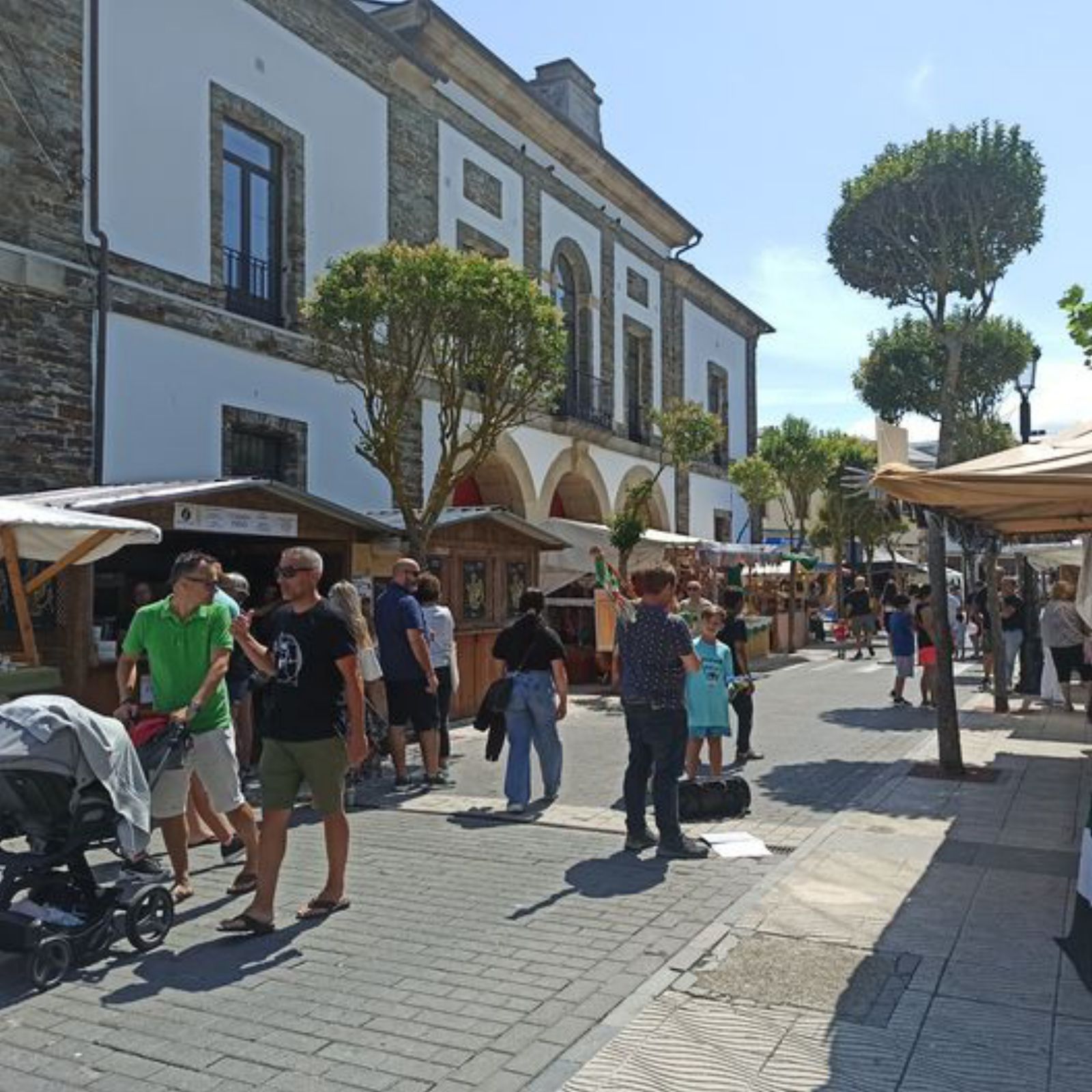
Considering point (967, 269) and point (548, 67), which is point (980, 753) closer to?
point (967, 269)

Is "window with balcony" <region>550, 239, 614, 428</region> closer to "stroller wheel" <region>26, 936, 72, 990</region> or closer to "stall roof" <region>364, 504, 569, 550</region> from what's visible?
"stall roof" <region>364, 504, 569, 550</region>

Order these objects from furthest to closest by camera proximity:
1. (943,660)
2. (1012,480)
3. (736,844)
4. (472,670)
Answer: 1. (472,670)
2. (943,660)
3. (736,844)
4. (1012,480)

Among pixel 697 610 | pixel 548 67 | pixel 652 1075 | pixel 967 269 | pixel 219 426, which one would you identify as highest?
pixel 548 67

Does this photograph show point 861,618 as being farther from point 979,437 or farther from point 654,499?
point 979,437

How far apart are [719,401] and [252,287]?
19882 millimetres

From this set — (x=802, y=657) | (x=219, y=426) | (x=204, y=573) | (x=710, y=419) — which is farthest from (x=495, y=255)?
(x=204, y=573)

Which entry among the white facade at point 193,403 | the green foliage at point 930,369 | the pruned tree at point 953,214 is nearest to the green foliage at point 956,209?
the pruned tree at point 953,214

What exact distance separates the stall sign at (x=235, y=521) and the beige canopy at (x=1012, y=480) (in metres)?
5.86

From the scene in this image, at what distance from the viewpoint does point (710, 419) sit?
20906 millimetres

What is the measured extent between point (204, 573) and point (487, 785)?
4.19 m

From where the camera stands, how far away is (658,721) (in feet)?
22.2

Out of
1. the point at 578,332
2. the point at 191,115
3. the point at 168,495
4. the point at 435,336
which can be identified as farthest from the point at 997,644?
the point at 578,332

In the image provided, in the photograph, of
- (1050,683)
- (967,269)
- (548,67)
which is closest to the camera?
(1050,683)

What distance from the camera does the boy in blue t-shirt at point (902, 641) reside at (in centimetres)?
1435
